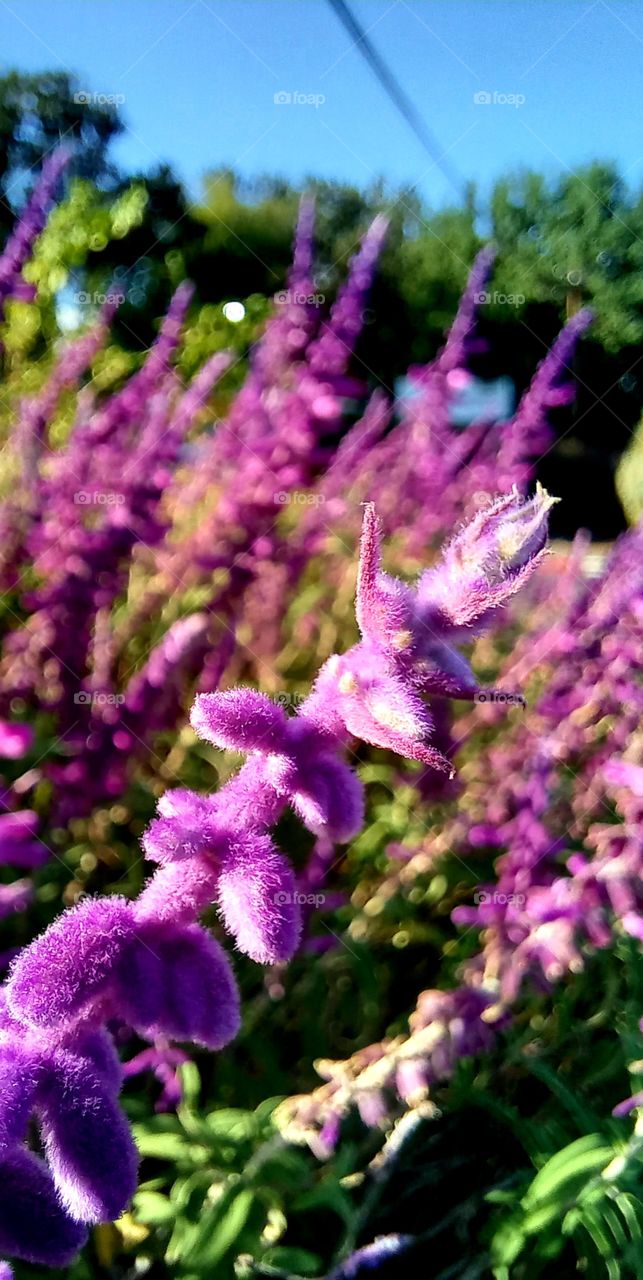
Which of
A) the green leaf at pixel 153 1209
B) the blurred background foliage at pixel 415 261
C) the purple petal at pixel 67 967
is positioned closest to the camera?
the purple petal at pixel 67 967

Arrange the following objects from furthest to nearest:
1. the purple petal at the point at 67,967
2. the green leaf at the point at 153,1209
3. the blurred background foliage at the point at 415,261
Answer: the blurred background foliage at the point at 415,261 < the green leaf at the point at 153,1209 < the purple petal at the point at 67,967

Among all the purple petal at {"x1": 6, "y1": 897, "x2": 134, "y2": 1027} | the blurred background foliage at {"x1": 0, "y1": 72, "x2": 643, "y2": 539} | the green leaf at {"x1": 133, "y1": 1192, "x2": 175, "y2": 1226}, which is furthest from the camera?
the blurred background foliage at {"x1": 0, "y1": 72, "x2": 643, "y2": 539}

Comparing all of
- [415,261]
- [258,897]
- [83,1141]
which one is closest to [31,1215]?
[83,1141]

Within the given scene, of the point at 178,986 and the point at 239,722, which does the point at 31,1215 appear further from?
the point at 239,722

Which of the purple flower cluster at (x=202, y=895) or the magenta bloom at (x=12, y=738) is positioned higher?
the purple flower cluster at (x=202, y=895)

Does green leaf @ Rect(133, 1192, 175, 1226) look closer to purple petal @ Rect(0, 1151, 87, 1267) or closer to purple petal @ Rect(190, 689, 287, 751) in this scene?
purple petal @ Rect(0, 1151, 87, 1267)

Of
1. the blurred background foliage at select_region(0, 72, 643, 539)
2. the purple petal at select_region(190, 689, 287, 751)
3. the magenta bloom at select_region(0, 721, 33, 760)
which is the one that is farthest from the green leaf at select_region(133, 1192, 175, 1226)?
the blurred background foliage at select_region(0, 72, 643, 539)

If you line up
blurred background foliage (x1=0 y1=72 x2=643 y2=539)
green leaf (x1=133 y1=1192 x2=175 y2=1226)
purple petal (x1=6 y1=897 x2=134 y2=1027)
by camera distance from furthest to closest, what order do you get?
blurred background foliage (x1=0 y1=72 x2=643 y2=539) < green leaf (x1=133 y1=1192 x2=175 y2=1226) < purple petal (x1=6 y1=897 x2=134 y2=1027)

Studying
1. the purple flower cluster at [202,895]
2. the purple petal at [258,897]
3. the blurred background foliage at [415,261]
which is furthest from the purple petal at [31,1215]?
the blurred background foliage at [415,261]

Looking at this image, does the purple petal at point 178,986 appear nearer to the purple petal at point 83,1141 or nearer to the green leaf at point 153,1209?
the purple petal at point 83,1141

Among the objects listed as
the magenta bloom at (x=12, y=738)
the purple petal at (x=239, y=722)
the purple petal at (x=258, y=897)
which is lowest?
the magenta bloom at (x=12, y=738)

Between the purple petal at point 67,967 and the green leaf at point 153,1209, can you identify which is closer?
the purple petal at point 67,967
